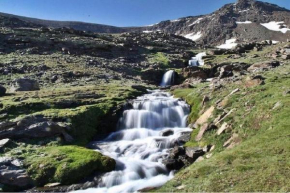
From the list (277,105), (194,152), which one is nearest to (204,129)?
(194,152)

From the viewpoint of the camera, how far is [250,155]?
52.6 feet

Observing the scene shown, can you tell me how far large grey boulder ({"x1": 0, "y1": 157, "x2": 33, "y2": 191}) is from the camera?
1838 cm

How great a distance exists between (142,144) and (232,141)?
8130 millimetres

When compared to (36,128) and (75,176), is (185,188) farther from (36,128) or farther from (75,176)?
(36,128)

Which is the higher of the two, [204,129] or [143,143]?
[204,129]

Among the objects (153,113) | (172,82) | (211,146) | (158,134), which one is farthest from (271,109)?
(172,82)

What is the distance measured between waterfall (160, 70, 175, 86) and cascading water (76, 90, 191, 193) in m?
26.5

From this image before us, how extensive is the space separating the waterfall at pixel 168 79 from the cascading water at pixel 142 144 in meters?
26.5

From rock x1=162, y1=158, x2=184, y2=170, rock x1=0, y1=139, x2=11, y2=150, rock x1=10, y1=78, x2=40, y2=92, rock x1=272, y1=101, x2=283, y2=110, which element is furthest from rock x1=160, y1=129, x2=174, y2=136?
rock x1=10, y1=78, x2=40, y2=92

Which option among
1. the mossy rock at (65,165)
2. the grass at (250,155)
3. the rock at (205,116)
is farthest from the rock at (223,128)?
the mossy rock at (65,165)

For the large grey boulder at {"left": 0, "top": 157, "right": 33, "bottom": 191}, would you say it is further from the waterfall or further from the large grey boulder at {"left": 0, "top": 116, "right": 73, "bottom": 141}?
the waterfall

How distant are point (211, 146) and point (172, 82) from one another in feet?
138

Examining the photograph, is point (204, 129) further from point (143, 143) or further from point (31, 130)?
point (31, 130)

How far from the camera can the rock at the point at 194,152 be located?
2017 cm
